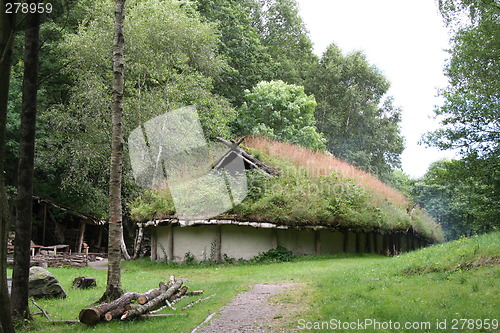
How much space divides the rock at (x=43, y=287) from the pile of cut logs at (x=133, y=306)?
3241 mm

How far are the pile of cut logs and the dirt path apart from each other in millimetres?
1185

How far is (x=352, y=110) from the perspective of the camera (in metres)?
44.8

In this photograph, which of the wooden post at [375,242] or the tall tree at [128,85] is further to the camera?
the wooden post at [375,242]

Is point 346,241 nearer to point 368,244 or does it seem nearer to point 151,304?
point 368,244

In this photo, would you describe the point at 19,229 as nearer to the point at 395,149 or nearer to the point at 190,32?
the point at 190,32

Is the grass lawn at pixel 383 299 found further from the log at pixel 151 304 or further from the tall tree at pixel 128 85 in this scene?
the tall tree at pixel 128 85

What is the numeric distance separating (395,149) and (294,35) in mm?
16081

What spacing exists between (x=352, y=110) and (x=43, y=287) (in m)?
38.2

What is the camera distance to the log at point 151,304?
26.8 ft

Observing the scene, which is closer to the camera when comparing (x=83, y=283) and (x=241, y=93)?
(x=83, y=283)

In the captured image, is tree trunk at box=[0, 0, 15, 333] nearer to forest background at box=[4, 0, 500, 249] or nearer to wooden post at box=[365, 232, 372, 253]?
forest background at box=[4, 0, 500, 249]

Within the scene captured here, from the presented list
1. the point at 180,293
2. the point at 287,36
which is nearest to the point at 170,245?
the point at 180,293

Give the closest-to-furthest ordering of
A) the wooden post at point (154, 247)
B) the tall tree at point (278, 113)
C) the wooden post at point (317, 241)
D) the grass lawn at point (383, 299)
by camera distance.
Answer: the grass lawn at point (383, 299), the wooden post at point (317, 241), the wooden post at point (154, 247), the tall tree at point (278, 113)

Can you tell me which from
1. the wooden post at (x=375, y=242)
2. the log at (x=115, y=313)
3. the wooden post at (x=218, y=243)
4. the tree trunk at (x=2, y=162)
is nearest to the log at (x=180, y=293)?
the log at (x=115, y=313)
